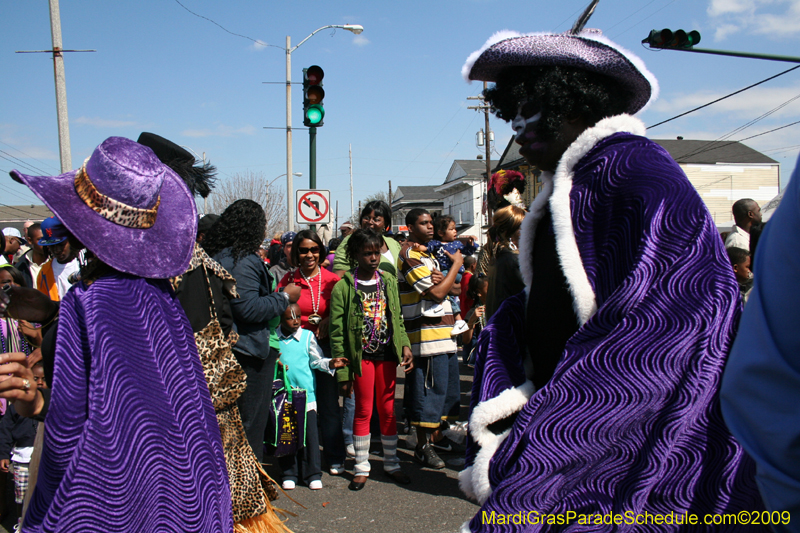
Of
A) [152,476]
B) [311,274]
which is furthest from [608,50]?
[311,274]

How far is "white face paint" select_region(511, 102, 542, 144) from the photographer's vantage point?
1.80 metres

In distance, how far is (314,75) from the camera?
322 inches

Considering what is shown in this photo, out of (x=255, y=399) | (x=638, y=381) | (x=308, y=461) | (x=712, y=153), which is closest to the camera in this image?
(x=638, y=381)

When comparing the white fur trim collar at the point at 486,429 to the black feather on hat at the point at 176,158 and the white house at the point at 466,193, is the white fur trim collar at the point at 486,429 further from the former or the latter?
the white house at the point at 466,193

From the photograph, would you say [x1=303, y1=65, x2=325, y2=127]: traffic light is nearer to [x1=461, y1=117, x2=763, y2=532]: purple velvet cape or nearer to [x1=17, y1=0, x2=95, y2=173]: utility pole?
[x1=17, y1=0, x2=95, y2=173]: utility pole

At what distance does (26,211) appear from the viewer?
54.4 metres

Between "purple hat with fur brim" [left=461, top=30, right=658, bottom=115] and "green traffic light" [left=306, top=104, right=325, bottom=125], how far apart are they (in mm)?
6745

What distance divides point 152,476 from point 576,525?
45.4 inches

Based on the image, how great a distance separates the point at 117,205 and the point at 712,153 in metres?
46.0

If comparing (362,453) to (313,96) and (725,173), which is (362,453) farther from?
(725,173)

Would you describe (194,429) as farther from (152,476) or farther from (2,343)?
(2,343)

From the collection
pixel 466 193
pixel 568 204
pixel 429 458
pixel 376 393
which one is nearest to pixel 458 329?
pixel 376 393

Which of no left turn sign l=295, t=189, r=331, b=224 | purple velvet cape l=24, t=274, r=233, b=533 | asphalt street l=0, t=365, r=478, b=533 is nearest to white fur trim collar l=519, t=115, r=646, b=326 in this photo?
purple velvet cape l=24, t=274, r=233, b=533

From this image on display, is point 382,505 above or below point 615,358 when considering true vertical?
below
